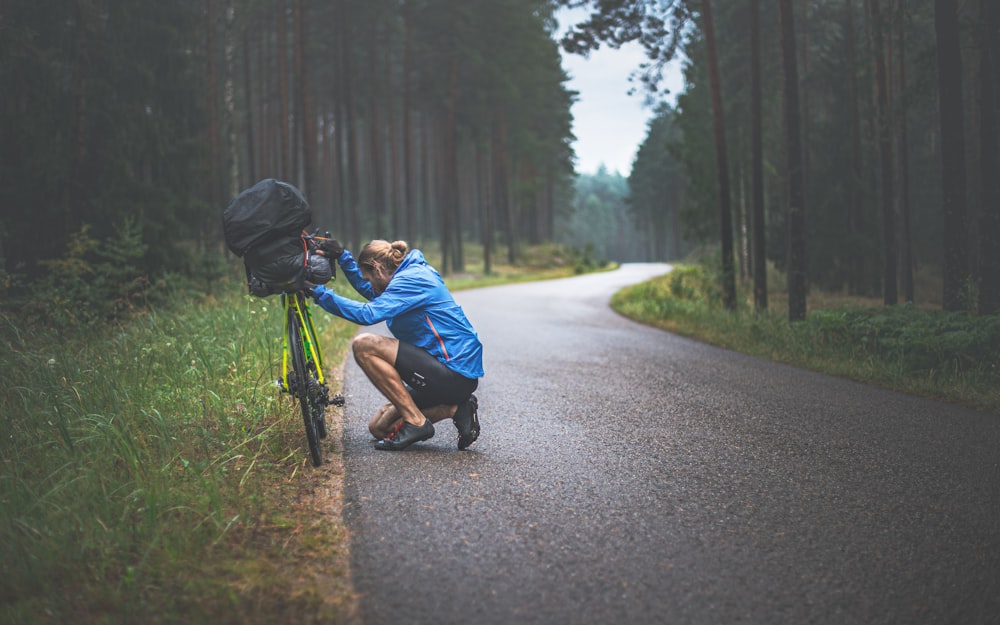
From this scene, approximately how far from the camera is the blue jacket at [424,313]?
521 centimetres

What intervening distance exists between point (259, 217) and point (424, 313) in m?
1.39

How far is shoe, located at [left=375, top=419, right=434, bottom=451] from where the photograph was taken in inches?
220

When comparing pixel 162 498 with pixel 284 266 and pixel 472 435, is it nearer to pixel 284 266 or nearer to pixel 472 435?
pixel 284 266

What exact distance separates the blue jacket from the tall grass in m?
1.25

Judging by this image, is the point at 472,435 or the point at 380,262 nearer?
the point at 380,262

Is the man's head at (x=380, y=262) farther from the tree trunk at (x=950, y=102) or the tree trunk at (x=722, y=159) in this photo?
the tree trunk at (x=722, y=159)

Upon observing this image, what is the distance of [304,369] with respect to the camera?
5027mm

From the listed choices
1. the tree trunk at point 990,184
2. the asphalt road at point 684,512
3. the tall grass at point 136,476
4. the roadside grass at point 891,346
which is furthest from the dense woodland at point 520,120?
the asphalt road at point 684,512

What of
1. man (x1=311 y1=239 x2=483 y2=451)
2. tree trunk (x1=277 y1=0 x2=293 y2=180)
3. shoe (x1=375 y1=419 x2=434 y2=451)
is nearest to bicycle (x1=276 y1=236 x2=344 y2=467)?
man (x1=311 y1=239 x2=483 y2=451)

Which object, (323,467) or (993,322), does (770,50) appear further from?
(323,467)

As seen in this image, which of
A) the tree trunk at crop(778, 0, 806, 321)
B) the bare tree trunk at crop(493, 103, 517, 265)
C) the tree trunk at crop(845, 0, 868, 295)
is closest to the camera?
the tree trunk at crop(778, 0, 806, 321)

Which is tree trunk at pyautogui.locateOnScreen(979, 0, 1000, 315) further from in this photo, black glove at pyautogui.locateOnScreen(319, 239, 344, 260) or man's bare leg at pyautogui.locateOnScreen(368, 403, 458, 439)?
black glove at pyautogui.locateOnScreen(319, 239, 344, 260)

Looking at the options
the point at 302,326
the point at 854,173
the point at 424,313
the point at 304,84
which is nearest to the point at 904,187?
the point at 854,173

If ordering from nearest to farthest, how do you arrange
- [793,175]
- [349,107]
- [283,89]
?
[793,175] → [283,89] → [349,107]
